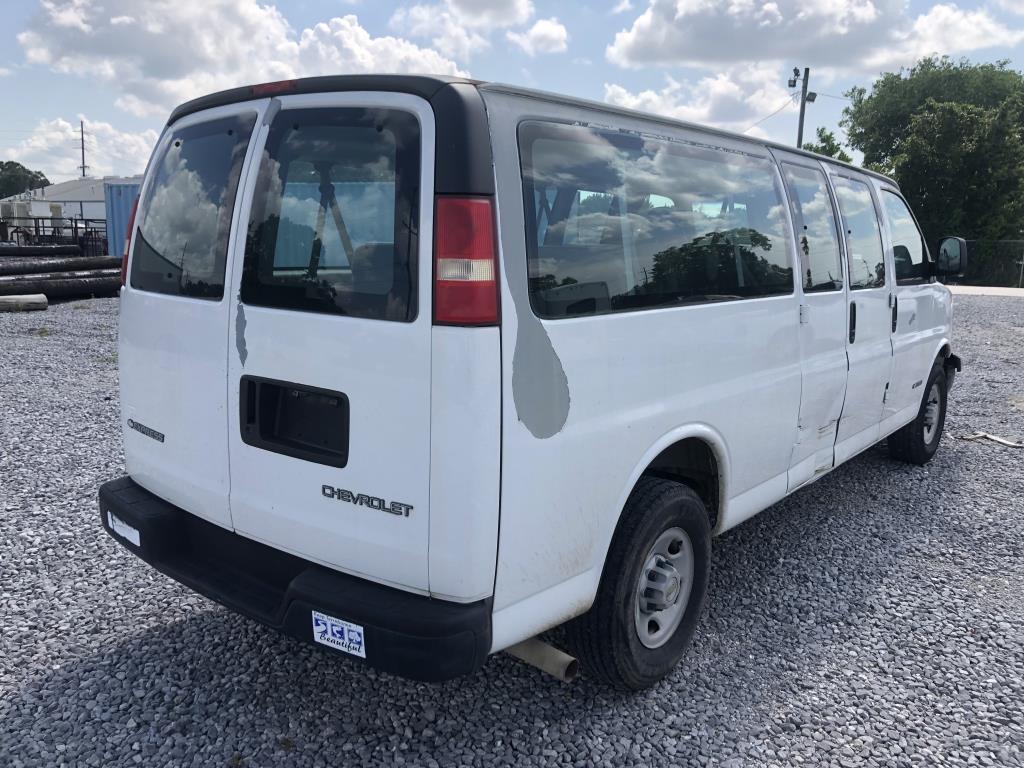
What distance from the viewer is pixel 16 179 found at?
9869 cm

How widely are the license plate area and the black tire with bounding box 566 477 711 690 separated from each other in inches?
41.0

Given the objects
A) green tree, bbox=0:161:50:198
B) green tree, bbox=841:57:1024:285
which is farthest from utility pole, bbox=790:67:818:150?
green tree, bbox=0:161:50:198

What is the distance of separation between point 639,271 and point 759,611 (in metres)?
1.88

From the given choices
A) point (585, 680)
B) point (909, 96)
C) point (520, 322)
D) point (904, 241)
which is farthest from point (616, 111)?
point (909, 96)

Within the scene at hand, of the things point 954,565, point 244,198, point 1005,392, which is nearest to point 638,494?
point 244,198

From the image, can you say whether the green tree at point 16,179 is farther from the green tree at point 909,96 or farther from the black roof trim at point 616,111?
the black roof trim at point 616,111

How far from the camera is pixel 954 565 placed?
4.22 m

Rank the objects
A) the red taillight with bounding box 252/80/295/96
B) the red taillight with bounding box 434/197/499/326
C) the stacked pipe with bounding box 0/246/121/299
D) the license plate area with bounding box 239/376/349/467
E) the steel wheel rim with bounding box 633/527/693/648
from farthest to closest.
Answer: the stacked pipe with bounding box 0/246/121/299, the steel wheel rim with bounding box 633/527/693/648, the red taillight with bounding box 252/80/295/96, the license plate area with bounding box 239/376/349/467, the red taillight with bounding box 434/197/499/326

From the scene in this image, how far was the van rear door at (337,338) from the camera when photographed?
220cm

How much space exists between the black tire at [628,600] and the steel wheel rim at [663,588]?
0.06 metres

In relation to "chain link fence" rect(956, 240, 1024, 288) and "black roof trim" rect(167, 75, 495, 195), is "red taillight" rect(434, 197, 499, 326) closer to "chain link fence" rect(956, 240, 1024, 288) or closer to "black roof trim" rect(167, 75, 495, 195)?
"black roof trim" rect(167, 75, 495, 195)

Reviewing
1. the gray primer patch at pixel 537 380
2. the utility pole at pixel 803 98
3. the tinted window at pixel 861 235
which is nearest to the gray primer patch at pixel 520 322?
the gray primer patch at pixel 537 380

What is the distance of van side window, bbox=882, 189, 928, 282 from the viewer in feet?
16.4

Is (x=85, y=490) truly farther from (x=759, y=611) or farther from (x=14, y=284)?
(x=14, y=284)
